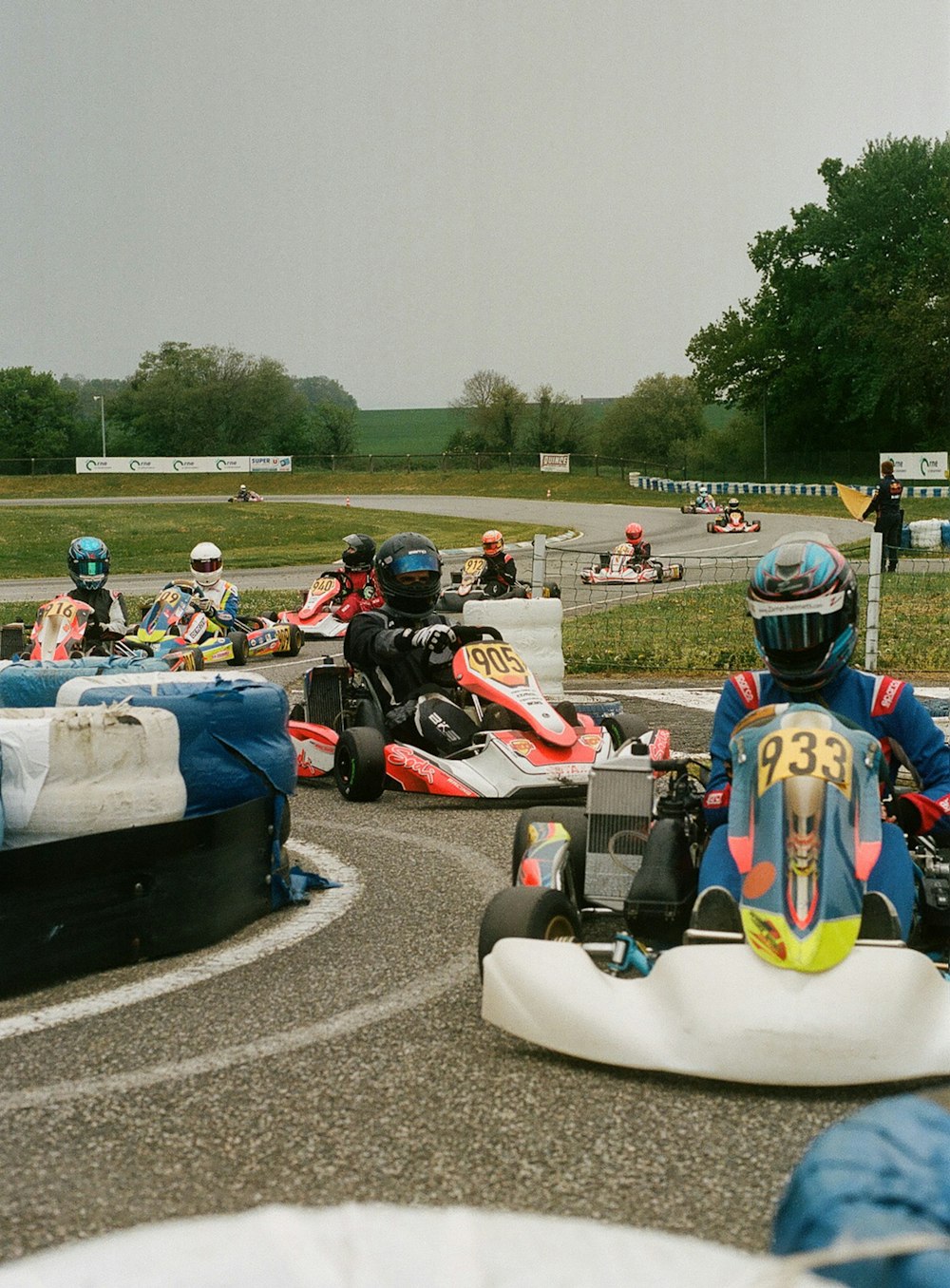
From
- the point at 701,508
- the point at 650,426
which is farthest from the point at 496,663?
the point at 650,426

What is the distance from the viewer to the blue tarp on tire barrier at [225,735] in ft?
16.9

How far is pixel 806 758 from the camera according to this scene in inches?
162

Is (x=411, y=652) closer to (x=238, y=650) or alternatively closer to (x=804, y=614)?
A: (x=804, y=614)

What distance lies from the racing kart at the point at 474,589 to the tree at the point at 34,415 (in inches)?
2852

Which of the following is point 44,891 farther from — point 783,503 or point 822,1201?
point 783,503

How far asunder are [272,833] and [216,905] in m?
0.40

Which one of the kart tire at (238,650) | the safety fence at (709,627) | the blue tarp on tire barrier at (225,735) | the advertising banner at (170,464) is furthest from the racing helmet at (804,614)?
the advertising banner at (170,464)

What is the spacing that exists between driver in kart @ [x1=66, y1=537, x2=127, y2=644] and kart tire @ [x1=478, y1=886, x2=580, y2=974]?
26.9 ft

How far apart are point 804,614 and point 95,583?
8.57 metres

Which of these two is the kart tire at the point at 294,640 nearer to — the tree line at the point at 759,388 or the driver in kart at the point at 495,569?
the driver in kart at the point at 495,569

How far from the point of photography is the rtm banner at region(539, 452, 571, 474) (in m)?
67.6

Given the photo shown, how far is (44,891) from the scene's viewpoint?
4539 millimetres

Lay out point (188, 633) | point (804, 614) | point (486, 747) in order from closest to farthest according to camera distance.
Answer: point (804, 614), point (486, 747), point (188, 633)

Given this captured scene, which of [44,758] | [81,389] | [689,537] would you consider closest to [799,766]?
[44,758]
